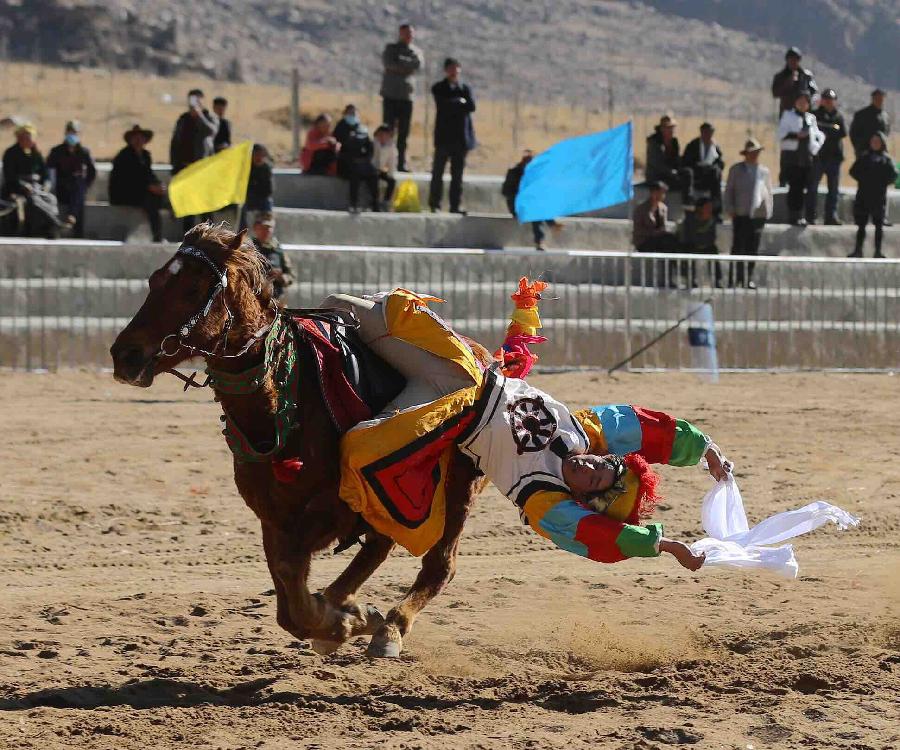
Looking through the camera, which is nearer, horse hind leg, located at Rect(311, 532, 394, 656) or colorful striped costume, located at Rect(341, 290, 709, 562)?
colorful striped costume, located at Rect(341, 290, 709, 562)

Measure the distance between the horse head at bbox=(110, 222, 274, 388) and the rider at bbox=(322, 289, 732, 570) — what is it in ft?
2.12

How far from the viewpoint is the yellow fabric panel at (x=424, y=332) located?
6160 millimetres

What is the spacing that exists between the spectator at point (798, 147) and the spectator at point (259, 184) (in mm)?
6980

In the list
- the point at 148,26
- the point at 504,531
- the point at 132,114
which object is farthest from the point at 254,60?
the point at 504,531

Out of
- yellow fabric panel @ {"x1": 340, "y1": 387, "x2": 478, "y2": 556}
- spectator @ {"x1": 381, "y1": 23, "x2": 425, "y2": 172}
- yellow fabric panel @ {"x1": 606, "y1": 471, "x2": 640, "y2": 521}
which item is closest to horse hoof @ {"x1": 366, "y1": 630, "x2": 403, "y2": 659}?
yellow fabric panel @ {"x1": 340, "y1": 387, "x2": 478, "y2": 556}

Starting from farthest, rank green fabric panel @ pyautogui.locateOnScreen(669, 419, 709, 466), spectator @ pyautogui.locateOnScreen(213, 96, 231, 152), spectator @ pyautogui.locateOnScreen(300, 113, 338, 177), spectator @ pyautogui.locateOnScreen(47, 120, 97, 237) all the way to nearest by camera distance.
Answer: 1. spectator @ pyautogui.locateOnScreen(300, 113, 338, 177)
2. spectator @ pyautogui.locateOnScreen(213, 96, 231, 152)
3. spectator @ pyautogui.locateOnScreen(47, 120, 97, 237)
4. green fabric panel @ pyautogui.locateOnScreen(669, 419, 709, 466)

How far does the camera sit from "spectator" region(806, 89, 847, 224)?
20234 millimetres

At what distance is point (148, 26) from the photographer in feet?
149

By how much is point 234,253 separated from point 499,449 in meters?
1.32

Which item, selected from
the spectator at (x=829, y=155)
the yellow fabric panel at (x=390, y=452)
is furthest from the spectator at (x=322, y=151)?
the yellow fabric panel at (x=390, y=452)

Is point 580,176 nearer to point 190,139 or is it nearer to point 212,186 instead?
point 212,186

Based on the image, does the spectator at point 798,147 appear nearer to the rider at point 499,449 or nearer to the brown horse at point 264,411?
the rider at point 499,449

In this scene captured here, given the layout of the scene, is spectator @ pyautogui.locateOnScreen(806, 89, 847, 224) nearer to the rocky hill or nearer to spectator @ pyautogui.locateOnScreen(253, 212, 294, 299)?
spectator @ pyautogui.locateOnScreen(253, 212, 294, 299)

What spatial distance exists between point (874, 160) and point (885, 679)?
13752mm
